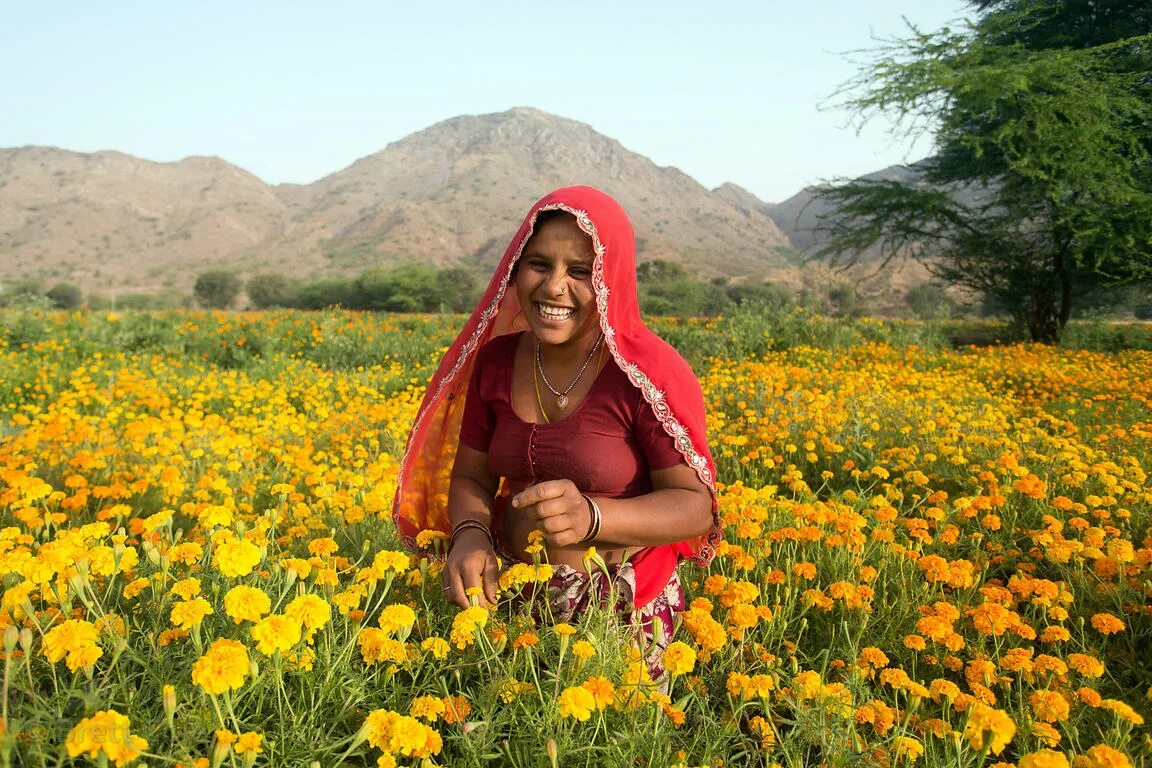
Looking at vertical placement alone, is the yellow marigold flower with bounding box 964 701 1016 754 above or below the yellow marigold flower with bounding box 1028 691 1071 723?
above

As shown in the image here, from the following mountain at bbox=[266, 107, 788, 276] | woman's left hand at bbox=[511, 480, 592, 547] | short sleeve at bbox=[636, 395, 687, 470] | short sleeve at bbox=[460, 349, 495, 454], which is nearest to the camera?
woman's left hand at bbox=[511, 480, 592, 547]

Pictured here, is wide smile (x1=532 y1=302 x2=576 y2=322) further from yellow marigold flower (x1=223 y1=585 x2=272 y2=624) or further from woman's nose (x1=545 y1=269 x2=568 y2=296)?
yellow marigold flower (x1=223 y1=585 x2=272 y2=624)

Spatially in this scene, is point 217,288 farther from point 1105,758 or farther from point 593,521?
point 1105,758

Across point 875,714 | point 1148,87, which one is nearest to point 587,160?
point 1148,87

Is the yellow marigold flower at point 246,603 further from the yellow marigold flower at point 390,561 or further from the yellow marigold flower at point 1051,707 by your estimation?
the yellow marigold flower at point 1051,707

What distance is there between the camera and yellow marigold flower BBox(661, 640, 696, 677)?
1153mm

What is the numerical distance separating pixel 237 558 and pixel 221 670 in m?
0.38

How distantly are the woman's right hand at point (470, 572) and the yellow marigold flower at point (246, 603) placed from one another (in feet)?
1.45

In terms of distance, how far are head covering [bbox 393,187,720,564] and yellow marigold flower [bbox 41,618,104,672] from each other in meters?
0.94

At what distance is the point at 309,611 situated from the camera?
1.12 meters

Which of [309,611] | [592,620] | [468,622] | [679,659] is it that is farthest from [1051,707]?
[309,611]

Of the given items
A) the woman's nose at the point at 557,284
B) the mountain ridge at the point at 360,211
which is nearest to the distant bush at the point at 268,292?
the mountain ridge at the point at 360,211

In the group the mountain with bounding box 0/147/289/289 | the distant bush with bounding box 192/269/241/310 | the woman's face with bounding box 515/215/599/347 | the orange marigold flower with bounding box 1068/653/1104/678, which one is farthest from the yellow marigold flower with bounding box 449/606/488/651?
the mountain with bounding box 0/147/289/289

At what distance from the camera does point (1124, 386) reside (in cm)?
579
